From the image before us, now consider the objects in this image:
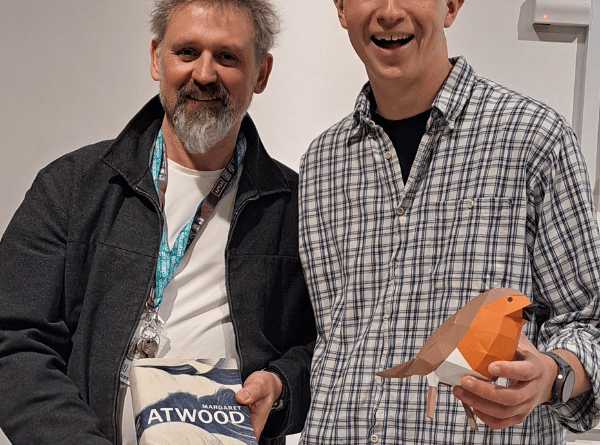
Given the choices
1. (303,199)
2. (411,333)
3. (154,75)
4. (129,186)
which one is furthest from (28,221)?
(411,333)

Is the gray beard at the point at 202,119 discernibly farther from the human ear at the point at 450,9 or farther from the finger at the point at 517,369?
the finger at the point at 517,369

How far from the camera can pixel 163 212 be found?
1.53 m

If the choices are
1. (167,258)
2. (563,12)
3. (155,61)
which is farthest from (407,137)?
(563,12)

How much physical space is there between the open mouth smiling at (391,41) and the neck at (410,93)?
0.07 meters

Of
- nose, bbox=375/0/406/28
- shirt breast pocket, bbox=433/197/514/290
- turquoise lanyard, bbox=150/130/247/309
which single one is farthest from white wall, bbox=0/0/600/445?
shirt breast pocket, bbox=433/197/514/290

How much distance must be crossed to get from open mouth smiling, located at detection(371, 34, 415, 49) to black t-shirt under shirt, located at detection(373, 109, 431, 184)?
0.14m

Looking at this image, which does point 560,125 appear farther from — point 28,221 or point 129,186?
point 28,221

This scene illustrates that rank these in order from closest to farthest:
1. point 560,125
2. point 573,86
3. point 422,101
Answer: point 560,125
point 422,101
point 573,86

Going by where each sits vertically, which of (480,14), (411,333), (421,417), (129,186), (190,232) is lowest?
(421,417)

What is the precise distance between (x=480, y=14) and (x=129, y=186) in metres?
1.35

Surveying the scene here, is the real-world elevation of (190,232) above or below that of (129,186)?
below

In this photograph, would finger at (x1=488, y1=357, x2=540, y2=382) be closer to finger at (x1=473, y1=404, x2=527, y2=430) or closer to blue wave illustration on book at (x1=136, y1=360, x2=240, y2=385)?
finger at (x1=473, y1=404, x2=527, y2=430)

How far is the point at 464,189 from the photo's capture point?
4.25 feet

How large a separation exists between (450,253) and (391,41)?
422 mm
